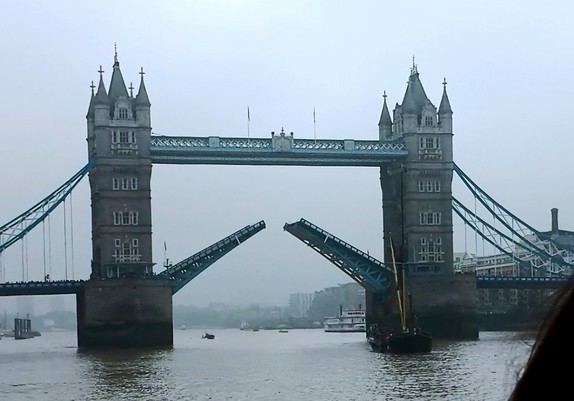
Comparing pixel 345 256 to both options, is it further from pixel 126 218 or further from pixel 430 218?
pixel 126 218

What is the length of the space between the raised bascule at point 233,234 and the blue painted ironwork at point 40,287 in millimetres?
52

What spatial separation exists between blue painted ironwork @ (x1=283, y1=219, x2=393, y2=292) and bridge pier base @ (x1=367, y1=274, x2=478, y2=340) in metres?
1.20

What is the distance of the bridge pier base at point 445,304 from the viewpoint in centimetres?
5697

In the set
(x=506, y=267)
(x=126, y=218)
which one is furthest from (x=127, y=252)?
(x=506, y=267)

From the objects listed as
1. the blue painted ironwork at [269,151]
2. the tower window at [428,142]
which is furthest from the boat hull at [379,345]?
the tower window at [428,142]

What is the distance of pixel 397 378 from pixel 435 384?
3.06 metres

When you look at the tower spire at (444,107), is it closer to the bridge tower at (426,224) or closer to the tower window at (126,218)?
the bridge tower at (426,224)

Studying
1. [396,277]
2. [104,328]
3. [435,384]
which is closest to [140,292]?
[104,328]

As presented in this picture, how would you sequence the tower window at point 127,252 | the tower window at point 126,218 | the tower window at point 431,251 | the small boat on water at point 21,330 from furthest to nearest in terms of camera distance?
the small boat on water at point 21,330
the tower window at point 431,251
the tower window at point 126,218
the tower window at point 127,252

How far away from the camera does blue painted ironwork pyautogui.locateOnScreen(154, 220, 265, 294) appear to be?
5497 centimetres

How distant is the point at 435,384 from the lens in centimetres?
2892

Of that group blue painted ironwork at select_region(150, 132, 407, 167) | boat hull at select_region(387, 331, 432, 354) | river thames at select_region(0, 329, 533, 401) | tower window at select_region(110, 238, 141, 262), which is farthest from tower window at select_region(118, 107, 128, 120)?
boat hull at select_region(387, 331, 432, 354)

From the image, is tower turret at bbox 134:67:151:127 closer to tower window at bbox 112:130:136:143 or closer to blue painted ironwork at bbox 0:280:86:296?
tower window at bbox 112:130:136:143

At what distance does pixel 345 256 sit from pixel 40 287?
15993mm
